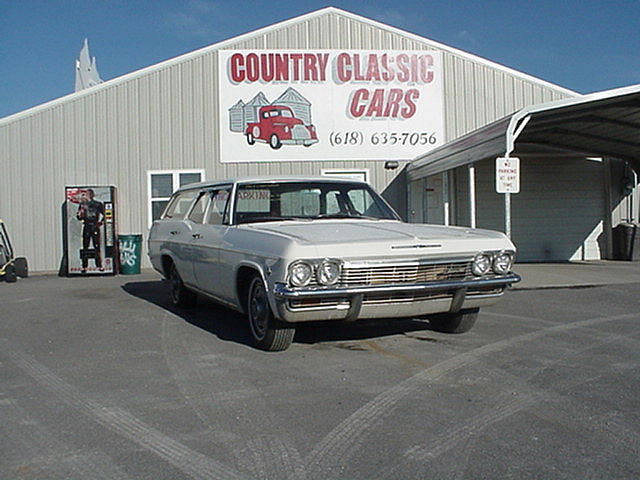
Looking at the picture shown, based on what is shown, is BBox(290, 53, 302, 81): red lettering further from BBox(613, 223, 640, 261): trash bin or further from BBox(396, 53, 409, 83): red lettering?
BBox(613, 223, 640, 261): trash bin

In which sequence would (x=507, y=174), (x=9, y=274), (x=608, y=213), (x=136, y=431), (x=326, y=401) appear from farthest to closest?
1. (x=608, y=213)
2. (x=9, y=274)
3. (x=507, y=174)
4. (x=326, y=401)
5. (x=136, y=431)

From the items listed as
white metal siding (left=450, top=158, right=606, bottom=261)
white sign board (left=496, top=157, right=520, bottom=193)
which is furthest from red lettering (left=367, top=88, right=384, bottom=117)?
white sign board (left=496, top=157, right=520, bottom=193)

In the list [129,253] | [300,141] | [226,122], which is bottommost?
[129,253]

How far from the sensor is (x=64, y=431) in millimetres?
3754

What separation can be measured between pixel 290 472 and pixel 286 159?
12.9 metres

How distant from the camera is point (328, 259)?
498cm

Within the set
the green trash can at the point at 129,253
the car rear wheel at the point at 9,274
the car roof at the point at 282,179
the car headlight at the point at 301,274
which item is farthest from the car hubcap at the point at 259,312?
the green trash can at the point at 129,253

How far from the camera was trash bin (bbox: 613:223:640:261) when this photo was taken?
627 inches

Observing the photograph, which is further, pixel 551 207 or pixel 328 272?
pixel 551 207

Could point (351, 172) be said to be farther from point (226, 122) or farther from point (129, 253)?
point (129, 253)

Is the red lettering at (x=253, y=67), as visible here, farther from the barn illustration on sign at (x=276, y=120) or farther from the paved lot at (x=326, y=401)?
the paved lot at (x=326, y=401)

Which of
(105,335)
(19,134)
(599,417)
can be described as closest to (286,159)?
(19,134)

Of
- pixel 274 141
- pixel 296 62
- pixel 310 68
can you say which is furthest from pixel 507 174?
pixel 296 62

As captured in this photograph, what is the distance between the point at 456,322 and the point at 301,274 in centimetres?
216
